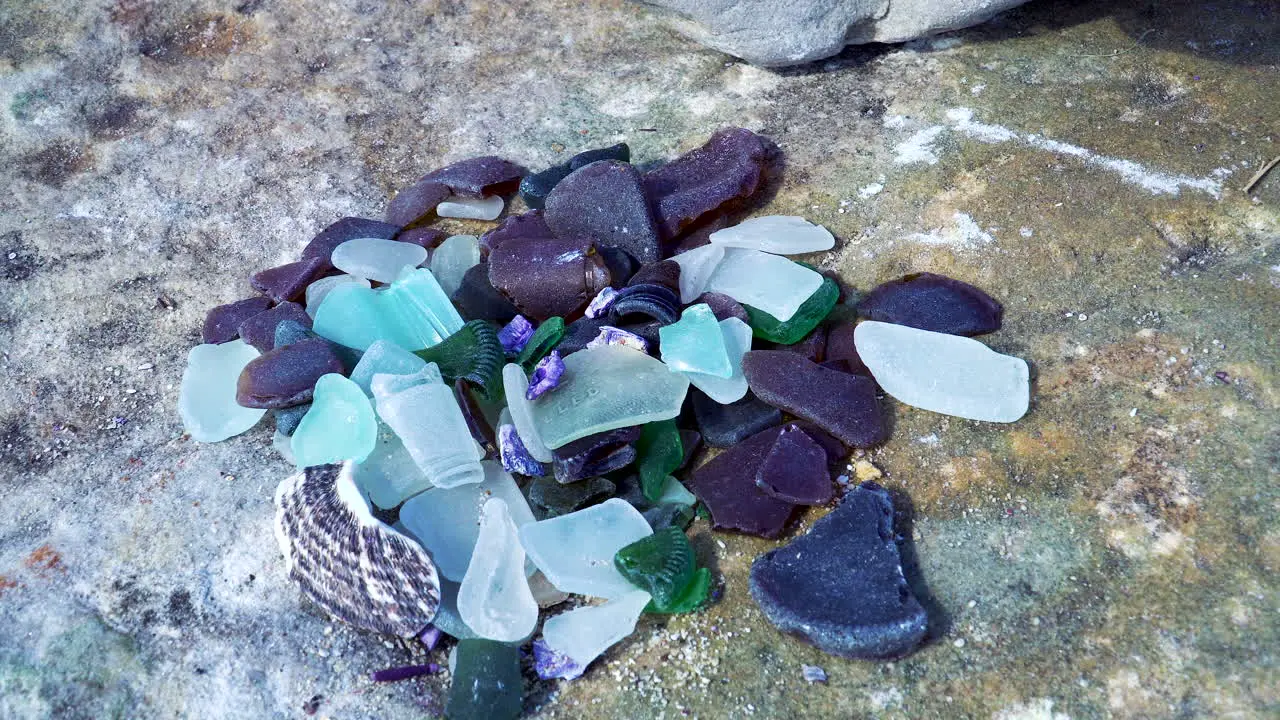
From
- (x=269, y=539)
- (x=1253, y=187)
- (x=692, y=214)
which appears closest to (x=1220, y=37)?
(x=1253, y=187)

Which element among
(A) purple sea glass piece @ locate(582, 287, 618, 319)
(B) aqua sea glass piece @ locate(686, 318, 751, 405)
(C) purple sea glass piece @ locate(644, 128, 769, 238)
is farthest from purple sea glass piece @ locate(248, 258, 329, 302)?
(B) aqua sea glass piece @ locate(686, 318, 751, 405)

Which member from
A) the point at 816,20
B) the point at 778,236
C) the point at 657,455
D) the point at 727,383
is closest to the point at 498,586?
the point at 657,455

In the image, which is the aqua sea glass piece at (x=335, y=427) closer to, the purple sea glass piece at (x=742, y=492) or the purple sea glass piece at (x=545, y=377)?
the purple sea glass piece at (x=545, y=377)

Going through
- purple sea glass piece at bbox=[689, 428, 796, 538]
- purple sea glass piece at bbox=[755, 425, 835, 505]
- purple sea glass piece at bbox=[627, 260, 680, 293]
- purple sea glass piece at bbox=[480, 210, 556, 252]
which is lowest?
purple sea glass piece at bbox=[689, 428, 796, 538]

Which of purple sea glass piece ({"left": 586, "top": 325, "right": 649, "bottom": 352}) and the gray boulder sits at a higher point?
the gray boulder

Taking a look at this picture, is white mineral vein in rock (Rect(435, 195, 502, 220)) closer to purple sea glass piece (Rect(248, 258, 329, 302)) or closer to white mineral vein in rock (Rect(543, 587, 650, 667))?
purple sea glass piece (Rect(248, 258, 329, 302))

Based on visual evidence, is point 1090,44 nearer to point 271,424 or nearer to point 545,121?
point 545,121

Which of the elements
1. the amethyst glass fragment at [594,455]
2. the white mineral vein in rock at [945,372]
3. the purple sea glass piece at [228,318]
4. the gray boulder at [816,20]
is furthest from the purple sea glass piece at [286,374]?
the gray boulder at [816,20]

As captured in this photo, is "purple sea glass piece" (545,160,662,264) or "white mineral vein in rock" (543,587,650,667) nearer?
"white mineral vein in rock" (543,587,650,667)
